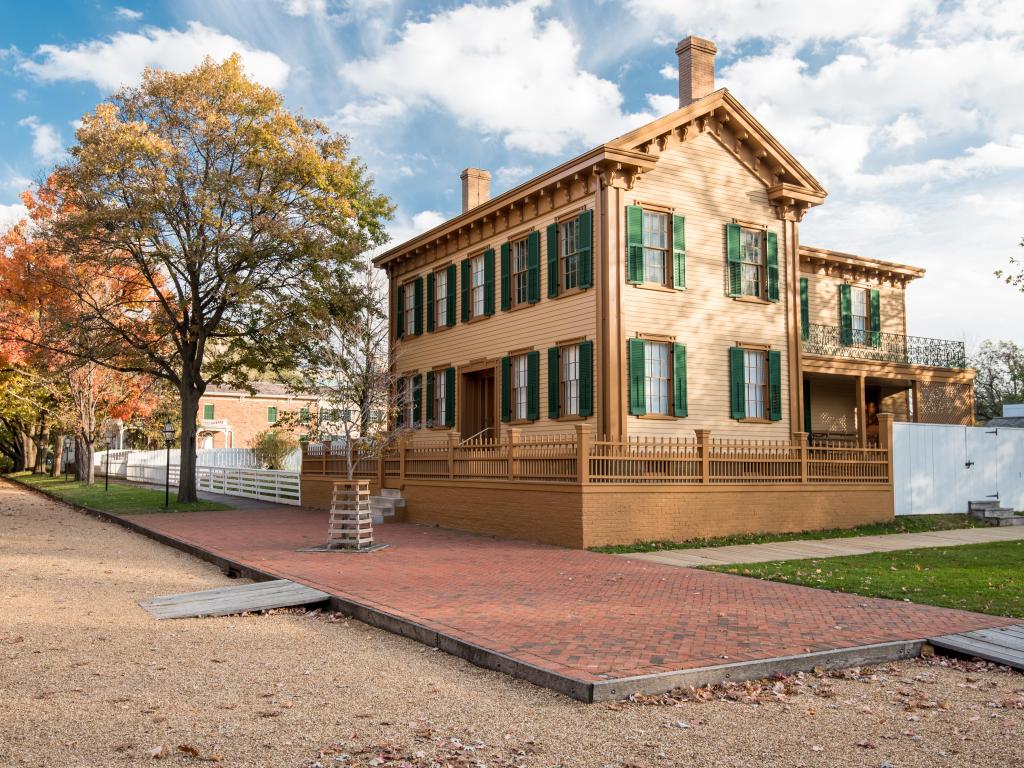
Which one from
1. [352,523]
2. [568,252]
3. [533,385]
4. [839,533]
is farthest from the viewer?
[533,385]

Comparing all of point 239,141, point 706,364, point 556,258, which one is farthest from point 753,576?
point 239,141

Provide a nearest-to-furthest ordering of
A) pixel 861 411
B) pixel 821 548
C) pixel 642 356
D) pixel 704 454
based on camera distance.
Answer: pixel 821 548 < pixel 704 454 < pixel 642 356 < pixel 861 411

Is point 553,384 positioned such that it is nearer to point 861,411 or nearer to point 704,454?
point 704,454

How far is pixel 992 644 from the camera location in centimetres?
744

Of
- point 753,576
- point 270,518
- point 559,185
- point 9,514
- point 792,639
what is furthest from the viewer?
point 9,514

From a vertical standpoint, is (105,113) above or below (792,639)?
above

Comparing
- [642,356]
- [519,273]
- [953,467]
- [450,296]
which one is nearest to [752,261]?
[642,356]

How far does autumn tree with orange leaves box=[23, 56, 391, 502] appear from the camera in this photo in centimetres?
2242

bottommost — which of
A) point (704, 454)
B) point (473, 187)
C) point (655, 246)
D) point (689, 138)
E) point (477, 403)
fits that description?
point (704, 454)

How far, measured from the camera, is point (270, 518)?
21.8m

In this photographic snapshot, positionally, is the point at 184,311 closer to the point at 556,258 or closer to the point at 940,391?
the point at 556,258

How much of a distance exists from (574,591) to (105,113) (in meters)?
18.9

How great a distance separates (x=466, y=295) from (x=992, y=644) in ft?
56.0

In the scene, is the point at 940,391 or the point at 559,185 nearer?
the point at 559,185
